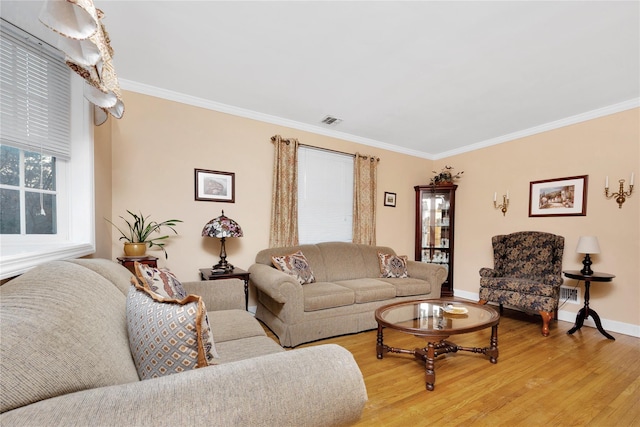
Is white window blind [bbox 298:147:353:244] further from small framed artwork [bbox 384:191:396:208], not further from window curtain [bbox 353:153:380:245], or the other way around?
small framed artwork [bbox 384:191:396:208]

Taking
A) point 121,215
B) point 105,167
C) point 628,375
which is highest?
point 105,167

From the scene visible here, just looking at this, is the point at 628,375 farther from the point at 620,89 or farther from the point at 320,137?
the point at 320,137

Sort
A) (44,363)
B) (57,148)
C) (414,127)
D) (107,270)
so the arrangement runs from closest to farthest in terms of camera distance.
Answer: (44,363) < (107,270) < (57,148) < (414,127)

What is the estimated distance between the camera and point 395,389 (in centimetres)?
200

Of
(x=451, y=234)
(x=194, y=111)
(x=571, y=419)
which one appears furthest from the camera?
(x=451, y=234)

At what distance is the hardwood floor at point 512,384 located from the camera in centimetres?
174

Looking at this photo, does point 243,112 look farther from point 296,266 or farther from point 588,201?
point 588,201

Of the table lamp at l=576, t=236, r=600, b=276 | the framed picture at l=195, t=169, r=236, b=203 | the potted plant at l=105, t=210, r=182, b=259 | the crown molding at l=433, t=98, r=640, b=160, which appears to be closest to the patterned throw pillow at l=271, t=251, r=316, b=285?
the framed picture at l=195, t=169, r=236, b=203

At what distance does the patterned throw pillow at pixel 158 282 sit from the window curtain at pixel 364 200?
293cm

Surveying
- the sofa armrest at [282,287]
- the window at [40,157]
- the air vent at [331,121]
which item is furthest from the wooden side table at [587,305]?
the window at [40,157]

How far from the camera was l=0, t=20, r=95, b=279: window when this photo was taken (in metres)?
1.56

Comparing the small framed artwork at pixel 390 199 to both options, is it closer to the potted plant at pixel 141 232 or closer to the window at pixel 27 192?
the potted plant at pixel 141 232

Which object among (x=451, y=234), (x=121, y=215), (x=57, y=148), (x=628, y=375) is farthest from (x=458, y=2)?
(x=451, y=234)

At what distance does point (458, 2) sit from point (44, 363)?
8.27ft
